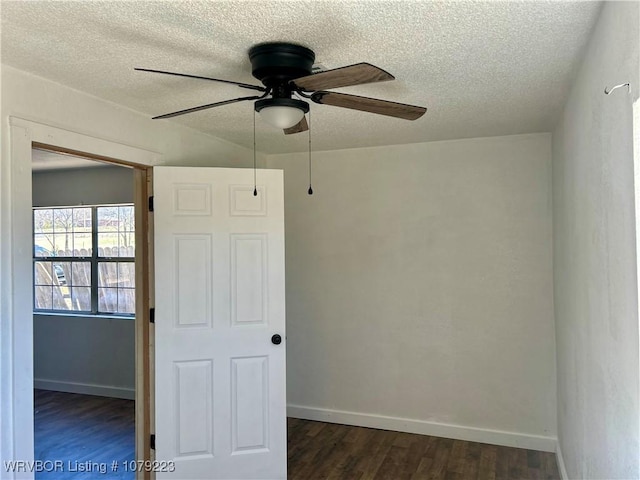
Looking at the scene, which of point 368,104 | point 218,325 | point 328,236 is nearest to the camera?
point 368,104

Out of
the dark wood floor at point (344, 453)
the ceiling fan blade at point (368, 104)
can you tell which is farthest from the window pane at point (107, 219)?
the ceiling fan blade at point (368, 104)

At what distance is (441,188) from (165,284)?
2.24 meters

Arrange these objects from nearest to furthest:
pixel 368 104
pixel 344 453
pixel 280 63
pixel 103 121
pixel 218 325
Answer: pixel 280 63 → pixel 368 104 → pixel 103 121 → pixel 218 325 → pixel 344 453

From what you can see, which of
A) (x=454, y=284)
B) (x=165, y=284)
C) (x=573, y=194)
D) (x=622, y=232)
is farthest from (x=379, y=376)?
(x=622, y=232)

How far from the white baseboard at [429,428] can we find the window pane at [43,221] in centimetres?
342

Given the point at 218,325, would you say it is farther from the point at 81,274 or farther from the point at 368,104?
the point at 81,274

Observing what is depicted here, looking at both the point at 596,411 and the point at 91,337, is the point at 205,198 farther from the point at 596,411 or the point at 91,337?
the point at 91,337

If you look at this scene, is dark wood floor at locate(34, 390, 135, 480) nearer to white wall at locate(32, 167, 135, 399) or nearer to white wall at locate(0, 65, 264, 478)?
white wall at locate(32, 167, 135, 399)

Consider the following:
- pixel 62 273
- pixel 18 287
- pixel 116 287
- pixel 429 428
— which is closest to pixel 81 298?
pixel 62 273

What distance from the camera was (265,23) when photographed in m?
1.66

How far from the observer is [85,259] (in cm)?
499

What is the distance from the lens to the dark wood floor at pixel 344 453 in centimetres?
306

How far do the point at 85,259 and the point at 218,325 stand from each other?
2823 millimetres

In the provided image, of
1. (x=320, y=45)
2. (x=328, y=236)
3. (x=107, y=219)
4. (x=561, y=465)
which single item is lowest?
(x=561, y=465)
